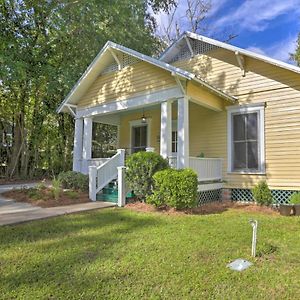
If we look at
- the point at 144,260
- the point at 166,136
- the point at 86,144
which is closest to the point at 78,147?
the point at 86,144

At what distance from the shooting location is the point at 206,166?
9.60 m

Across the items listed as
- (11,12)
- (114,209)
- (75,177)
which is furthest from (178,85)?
(11,12)

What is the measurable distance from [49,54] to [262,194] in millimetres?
12922

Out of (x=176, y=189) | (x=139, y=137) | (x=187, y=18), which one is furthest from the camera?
(x=187, y=18)

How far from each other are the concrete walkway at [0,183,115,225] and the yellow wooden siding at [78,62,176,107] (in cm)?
398

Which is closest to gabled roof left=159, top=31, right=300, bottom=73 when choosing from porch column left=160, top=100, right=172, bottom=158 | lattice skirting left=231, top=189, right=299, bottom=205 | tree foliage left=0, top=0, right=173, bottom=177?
porch column left=160, top=100, right=172, bottom=158

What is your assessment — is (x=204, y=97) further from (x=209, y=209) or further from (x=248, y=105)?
(x=209, y=209)

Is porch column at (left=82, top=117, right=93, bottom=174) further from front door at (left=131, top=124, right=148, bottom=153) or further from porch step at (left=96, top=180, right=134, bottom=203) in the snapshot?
front door at (left=131, top=124, right=148, bottom=153)

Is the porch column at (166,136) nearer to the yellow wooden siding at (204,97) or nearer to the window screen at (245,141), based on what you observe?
the yellow wooden siding at (204,97)

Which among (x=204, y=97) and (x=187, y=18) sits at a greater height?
(x=187, y=18)

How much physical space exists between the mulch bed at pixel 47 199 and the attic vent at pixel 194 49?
263 inches

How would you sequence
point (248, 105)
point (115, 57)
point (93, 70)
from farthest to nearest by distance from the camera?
1. point (93, 70)
2. point (115, 57)
3. point (248, 105)

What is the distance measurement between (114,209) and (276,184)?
4962mm

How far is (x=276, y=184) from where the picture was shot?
9.16 m
